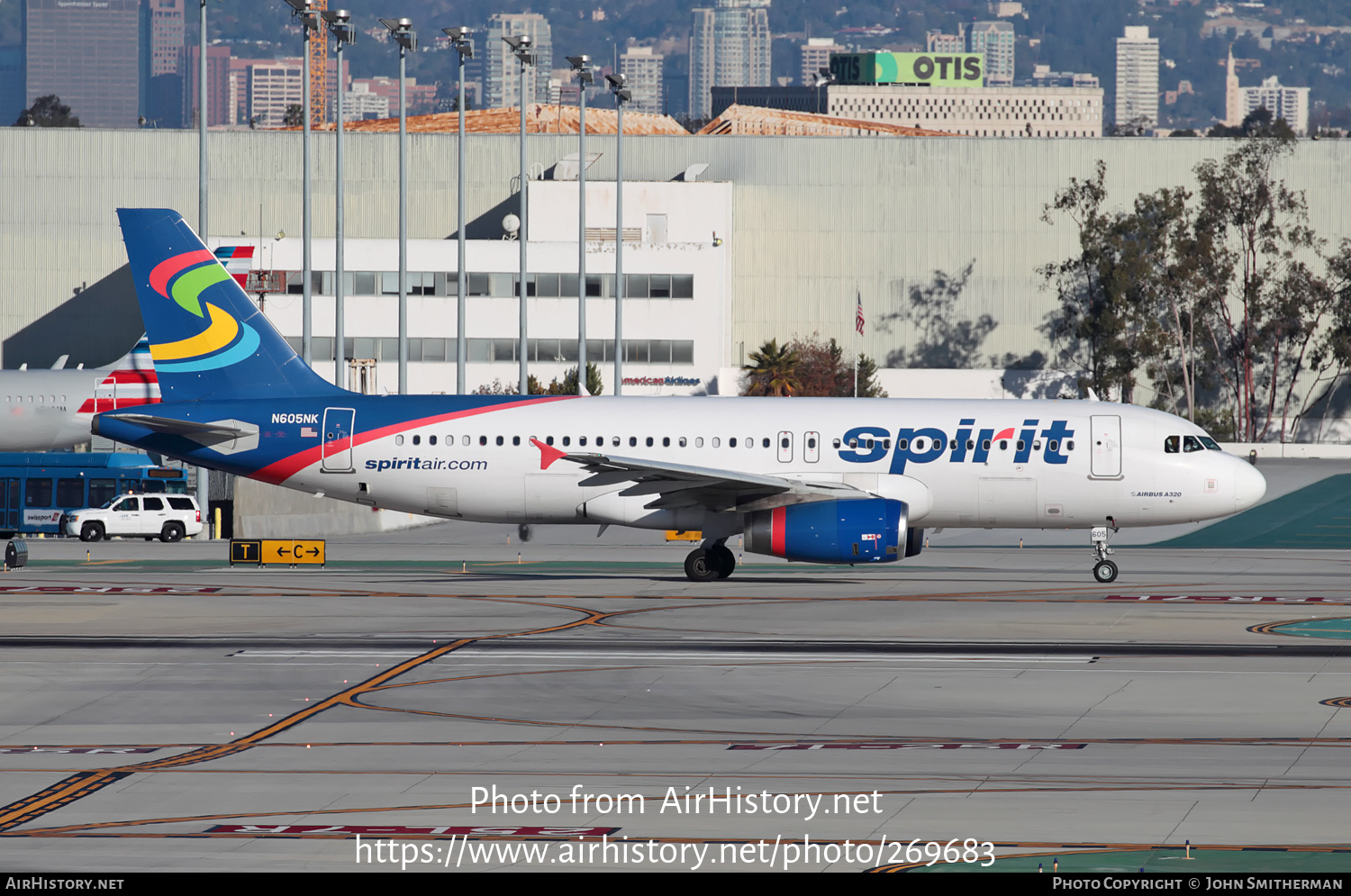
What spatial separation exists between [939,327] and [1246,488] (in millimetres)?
83879

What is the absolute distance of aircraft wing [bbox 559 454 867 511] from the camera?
3841 cm

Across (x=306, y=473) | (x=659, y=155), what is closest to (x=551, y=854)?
(x=306, y=473)

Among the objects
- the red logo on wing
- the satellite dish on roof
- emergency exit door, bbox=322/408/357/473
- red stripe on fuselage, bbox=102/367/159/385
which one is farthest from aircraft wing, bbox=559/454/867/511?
the satellite dish on roof

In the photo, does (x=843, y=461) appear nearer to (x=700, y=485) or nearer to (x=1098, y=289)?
(x=700, y=485)

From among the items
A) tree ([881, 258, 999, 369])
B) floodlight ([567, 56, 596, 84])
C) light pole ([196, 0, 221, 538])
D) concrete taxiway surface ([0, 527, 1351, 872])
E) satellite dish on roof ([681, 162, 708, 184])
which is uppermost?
floodlight ([567, 56, 596, 84])

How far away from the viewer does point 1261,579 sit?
141 ft

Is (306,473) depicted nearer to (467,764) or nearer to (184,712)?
(184,712)

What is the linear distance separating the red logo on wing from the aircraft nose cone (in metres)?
16.7

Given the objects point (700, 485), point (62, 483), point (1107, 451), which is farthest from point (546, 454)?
point (62, 483)

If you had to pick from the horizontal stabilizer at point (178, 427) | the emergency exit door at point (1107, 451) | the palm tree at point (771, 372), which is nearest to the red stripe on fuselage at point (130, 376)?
the horizontal stabilizer at point (178, 427)

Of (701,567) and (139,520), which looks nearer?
(701,567)

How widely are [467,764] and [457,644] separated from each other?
10.3m

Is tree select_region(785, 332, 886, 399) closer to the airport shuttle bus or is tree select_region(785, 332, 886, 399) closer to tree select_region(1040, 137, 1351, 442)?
tree select_region(1040, 137, 1351, 442)

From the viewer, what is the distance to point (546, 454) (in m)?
40.7
